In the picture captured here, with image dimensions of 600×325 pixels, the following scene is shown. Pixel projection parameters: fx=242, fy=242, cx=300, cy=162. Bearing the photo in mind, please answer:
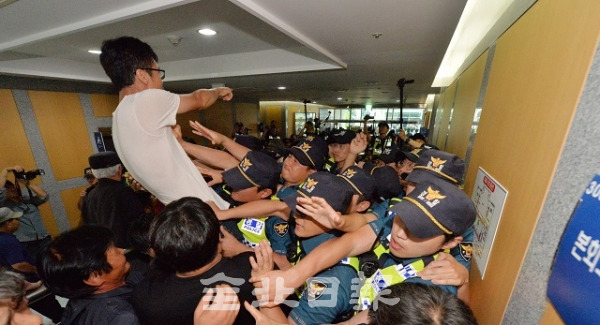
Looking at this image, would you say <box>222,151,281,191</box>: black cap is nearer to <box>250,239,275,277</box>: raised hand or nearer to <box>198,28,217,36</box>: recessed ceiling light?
<box>250,239,275,277</box>: raised hand

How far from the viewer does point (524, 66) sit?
3.73 ft

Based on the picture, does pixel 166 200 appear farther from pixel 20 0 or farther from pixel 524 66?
pixel 524 66

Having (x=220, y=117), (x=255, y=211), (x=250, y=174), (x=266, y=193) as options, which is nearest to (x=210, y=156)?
(x=250, y=174)

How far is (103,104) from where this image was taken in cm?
571

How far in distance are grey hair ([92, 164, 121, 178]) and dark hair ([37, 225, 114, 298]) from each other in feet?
5.16

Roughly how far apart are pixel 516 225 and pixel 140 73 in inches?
79.0

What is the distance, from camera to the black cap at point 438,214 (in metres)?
1.12

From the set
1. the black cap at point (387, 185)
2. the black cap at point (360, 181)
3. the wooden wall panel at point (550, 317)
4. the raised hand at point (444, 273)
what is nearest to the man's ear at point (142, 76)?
the black cap at point (360, 181)

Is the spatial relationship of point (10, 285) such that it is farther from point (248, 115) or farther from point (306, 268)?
point (248, 115)

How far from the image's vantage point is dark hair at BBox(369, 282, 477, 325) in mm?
729

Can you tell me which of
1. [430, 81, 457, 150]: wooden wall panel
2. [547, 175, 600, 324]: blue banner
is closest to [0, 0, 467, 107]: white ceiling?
[430, 81, 457, 150]: wooden wall panel

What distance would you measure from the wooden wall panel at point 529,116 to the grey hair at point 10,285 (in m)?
1.99

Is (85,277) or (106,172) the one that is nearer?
(85,277)

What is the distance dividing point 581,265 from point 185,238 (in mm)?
1284
